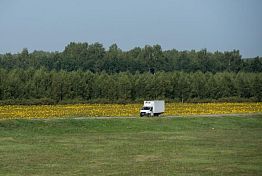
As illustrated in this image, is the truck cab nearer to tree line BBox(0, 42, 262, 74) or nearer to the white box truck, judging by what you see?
the white box truck

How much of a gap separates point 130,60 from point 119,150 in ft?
406

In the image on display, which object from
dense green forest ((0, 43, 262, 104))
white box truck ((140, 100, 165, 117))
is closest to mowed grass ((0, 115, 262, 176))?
white box truck ((140, 100, 165, 117))

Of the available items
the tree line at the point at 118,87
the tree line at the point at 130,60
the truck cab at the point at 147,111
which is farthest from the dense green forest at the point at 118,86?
the tree line at the point at 130,60

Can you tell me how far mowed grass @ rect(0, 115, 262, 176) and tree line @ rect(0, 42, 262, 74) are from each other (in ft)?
331

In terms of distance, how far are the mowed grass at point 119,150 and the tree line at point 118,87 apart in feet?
141

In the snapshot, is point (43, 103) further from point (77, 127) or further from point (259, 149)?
point (259, 149)

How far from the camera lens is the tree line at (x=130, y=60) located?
15038 centimetres

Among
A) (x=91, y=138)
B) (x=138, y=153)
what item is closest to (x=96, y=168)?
(x=138, y=153)

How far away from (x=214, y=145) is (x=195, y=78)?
242 feet

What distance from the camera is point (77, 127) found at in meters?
44.8

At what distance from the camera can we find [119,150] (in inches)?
1176

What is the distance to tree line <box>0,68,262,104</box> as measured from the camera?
91875 millimetres

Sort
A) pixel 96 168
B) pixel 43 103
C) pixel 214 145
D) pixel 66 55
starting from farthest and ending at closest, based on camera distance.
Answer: pixel 66 55 → pixel 43 103 → pixel 214 145 → pixel 96 168

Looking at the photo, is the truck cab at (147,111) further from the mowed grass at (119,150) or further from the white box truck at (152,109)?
the mowed grass at (119,150)
